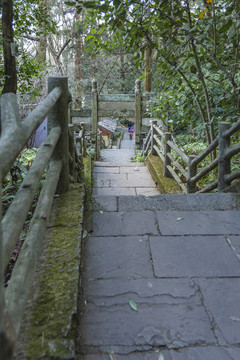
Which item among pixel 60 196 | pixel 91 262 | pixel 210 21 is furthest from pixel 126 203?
pixel 210 21

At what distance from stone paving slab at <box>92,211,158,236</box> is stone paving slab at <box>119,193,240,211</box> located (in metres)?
0.19

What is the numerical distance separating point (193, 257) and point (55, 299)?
97 cm

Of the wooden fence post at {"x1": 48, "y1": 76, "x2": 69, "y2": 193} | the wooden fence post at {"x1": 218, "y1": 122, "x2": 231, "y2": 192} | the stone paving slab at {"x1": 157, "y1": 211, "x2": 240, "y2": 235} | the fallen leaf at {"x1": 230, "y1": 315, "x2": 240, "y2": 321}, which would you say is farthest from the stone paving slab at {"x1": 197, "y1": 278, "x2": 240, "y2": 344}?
the wooden fence post at {"x1": 218, "y1": 122, "x2": 231, "y2": 192}

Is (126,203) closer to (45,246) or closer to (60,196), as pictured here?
(60,196)

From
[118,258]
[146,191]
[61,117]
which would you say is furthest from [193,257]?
[146,191]

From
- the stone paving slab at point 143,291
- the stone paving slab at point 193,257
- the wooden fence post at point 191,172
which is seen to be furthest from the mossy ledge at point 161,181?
the stone paving slab at point 143,291

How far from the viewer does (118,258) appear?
2006 mm

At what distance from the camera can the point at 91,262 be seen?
195 cm

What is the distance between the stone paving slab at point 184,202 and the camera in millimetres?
2871

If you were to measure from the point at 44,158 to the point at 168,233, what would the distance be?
3.54 ft

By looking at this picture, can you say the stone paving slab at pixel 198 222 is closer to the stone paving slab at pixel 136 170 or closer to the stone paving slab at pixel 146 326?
the stone paving slab at pixel 146 326

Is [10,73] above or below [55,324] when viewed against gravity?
above

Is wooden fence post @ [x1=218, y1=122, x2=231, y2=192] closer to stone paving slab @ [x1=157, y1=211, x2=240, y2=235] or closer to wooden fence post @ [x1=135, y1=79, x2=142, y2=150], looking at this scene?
stone paving slab @ [x1=157, y1=211, x2=240, y2=235]

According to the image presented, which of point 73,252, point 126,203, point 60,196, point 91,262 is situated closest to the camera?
point 73,252
